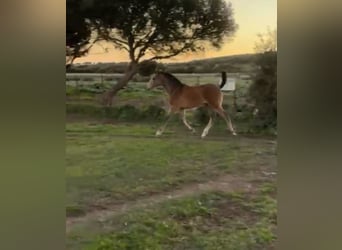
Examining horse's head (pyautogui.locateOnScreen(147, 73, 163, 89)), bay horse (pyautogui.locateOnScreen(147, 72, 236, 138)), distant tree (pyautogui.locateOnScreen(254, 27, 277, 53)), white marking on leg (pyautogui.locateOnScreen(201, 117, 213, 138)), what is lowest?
white marking on leg (pyautogui.locateOnScreen(201, 117, 213, 138))

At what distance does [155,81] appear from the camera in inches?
78.5

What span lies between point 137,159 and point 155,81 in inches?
12.0

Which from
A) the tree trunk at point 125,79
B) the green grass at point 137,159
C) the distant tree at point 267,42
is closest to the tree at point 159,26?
the tree trunk at point 125,79

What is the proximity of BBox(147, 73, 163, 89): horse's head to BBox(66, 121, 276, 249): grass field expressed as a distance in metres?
0.21

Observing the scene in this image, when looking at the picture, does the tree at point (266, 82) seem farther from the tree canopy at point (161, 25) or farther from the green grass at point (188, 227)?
the green grass at point (188, 227)

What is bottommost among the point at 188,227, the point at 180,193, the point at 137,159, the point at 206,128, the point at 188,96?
the point at 188,227

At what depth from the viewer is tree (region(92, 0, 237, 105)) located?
197cm

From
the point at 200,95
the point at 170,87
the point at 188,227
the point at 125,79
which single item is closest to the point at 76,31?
the point at 125,79

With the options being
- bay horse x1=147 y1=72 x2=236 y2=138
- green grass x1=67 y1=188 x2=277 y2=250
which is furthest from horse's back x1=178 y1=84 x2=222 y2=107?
green grass x1=67 y1=188 x2=277 y2=250

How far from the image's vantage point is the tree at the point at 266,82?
1932 mm

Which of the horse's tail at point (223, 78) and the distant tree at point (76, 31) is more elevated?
the distant tree at point (76, 31)

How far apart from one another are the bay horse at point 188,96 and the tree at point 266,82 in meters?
0.12

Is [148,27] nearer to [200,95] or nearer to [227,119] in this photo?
[200,95]

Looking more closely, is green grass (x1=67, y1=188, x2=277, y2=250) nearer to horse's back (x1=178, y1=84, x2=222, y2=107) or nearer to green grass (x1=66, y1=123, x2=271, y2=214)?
green grass (x1=66, y1=123, x2=271, y2=214)
